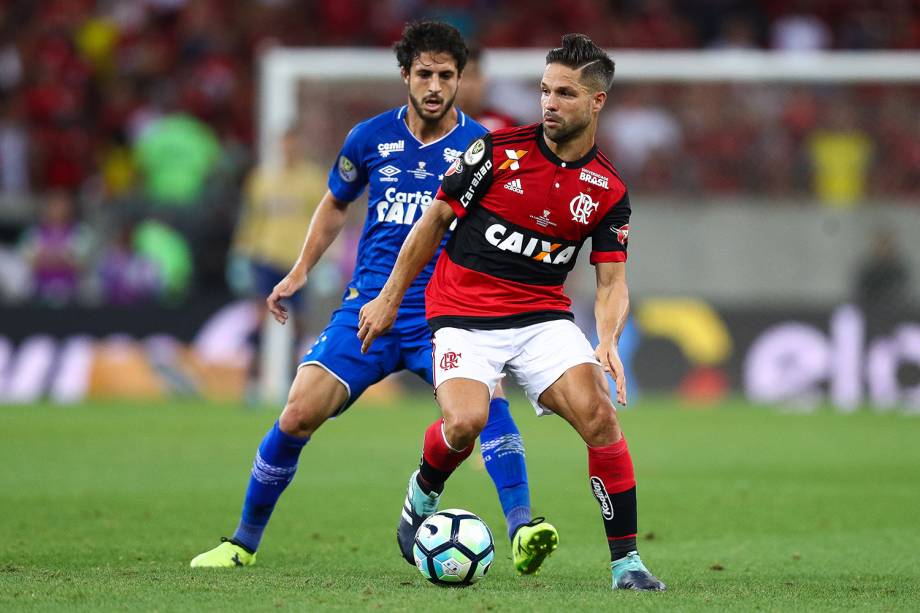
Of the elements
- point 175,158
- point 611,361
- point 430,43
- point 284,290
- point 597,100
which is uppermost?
point 175,158

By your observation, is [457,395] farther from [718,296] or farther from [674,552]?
[718,296]

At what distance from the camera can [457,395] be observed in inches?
244

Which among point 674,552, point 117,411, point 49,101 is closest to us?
point 674,552

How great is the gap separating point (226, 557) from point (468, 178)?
2.02 meters

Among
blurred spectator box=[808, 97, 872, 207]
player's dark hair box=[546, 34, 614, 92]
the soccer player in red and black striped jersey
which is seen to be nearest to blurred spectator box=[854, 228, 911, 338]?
blurred spectator box=[808, 97, 872, 207]

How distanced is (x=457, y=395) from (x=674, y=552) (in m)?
1.75

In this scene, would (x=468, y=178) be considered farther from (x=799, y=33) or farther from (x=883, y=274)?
(x=799, y=33)

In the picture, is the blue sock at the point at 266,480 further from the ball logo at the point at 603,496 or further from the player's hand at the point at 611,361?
the player's hand at the point at 611,361

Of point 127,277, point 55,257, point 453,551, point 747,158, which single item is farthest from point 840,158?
point 453,551

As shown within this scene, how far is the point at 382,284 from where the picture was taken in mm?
7012

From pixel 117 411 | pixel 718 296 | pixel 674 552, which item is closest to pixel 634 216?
pixel 718 296

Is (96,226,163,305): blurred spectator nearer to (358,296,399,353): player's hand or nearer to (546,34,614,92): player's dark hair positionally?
(358,296,399,353): player's hand

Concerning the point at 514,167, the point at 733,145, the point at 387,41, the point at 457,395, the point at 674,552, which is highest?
the point at 387,41

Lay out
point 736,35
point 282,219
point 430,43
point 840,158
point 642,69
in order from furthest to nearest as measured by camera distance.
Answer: point 736,35
point 840,158
point 642,69
point 282,219
point 430,43
